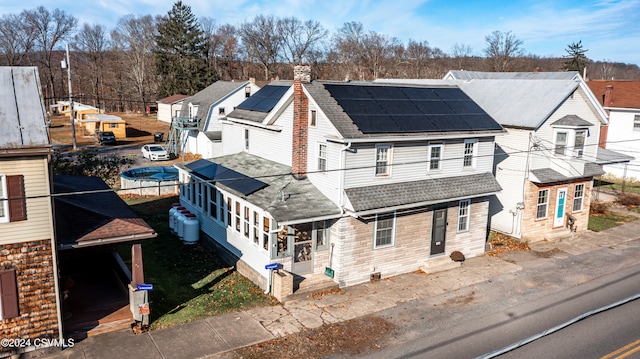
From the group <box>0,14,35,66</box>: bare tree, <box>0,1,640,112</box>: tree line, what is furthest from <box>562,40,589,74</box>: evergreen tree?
<box>0,14,35,66</box>: bare tree

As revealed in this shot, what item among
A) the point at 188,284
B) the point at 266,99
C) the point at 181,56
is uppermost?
the point at 181,56

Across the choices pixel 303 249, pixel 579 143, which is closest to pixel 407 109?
pixel 303 249

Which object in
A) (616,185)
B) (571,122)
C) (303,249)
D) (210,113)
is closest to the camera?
(303,249)

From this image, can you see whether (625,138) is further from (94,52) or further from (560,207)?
(94,52)

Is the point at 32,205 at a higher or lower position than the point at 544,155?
lower

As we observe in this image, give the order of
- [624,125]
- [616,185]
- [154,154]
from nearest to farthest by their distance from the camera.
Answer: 1. [616,185]
2. [624,125]
3. [154,154]

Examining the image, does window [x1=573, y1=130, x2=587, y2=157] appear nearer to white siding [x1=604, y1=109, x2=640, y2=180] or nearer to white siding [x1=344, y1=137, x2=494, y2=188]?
white siding [x1=344, y1=137, x2=494, y2=188]

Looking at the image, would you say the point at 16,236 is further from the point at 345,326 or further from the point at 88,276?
the point at 345,326

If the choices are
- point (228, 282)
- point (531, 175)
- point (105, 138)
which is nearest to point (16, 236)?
point (228, 282)
